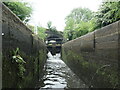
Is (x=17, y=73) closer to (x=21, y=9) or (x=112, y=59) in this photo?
(x=112, y=59)

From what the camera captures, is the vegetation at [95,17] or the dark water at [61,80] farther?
the dark water at [61,80]

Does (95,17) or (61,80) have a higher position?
(95,17)

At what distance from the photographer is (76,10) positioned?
65.3ft

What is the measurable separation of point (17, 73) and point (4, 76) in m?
0.62

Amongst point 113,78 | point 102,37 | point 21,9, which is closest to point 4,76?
point 113,78

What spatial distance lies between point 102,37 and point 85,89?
2.09 meters

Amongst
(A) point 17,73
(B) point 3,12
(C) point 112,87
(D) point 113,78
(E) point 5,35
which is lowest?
(C) point 112,87

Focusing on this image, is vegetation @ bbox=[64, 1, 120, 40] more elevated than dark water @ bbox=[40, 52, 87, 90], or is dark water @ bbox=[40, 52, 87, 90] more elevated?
vegetation @ bbox=[64, 1, 120, 40]

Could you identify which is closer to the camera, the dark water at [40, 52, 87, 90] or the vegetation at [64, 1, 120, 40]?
the vegetation at [64, 1, 120, 40]

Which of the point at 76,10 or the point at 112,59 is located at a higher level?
the point at 76,10

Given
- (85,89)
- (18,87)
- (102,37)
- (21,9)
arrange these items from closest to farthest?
(18,87) → (102,37) → (85,89) → (21,9)

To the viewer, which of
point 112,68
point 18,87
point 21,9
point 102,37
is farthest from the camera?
point 21,9

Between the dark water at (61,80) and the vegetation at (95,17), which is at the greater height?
the vegetation at (95,17)

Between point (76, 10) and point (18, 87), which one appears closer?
point (18, 87)
